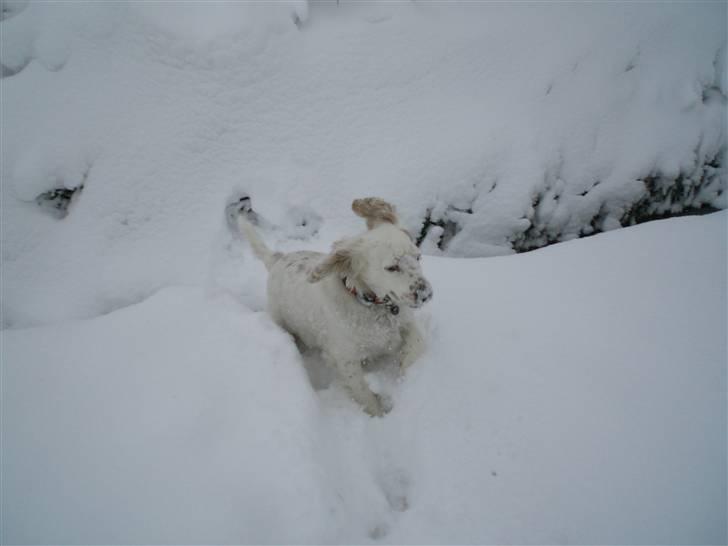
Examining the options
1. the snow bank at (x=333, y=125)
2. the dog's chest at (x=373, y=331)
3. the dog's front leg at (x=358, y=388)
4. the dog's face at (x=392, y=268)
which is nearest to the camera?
the dog's face at (x=392, y=268)

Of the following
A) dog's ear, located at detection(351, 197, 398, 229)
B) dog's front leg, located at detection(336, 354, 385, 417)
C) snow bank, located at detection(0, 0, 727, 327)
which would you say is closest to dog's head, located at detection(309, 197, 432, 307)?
dog's ear, located at detection(351, 197, 398, 229)

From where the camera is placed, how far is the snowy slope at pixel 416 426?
155 centimetres

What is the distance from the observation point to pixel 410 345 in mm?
→ 2506

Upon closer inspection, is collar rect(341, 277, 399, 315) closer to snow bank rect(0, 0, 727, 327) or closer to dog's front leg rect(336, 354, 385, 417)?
dog's front leg rect(336, 354, 385, 417)

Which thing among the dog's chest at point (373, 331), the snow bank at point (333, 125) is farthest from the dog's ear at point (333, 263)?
the snow bank at point (333, 125)

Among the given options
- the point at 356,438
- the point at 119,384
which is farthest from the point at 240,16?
the point at 356,438

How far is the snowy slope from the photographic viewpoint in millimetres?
1549

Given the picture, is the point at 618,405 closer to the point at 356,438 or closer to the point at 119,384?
the point at 356,438

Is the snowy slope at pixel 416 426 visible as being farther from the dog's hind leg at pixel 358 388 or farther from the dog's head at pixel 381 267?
the dog's head at pixel 381 267

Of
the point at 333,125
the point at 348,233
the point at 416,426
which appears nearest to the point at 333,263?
the point at 416,426

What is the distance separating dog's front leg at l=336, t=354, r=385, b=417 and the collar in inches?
16.2

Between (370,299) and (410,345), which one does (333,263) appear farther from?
(410,345)

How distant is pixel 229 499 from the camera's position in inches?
61.5

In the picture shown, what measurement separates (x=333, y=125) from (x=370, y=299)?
2.74 m
